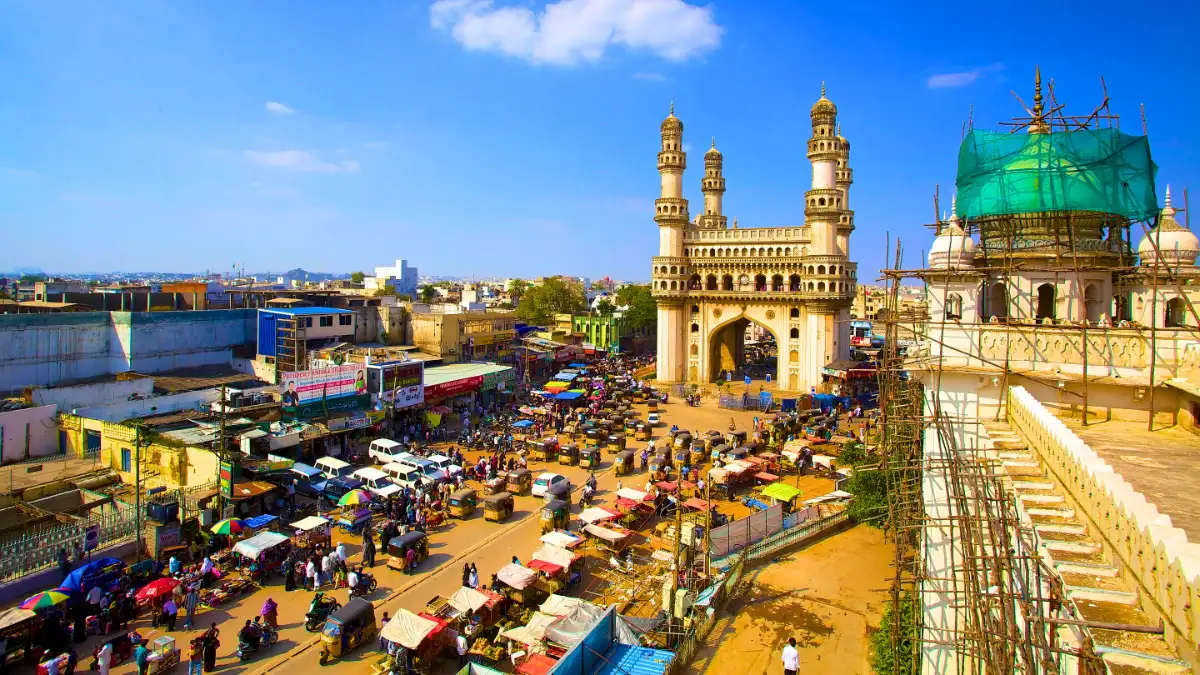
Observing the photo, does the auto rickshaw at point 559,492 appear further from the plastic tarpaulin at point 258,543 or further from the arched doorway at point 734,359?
the arched doorway at point 734,359

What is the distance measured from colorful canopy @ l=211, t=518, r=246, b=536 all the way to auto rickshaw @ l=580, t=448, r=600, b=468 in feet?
37.8

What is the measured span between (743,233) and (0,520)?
36043mm

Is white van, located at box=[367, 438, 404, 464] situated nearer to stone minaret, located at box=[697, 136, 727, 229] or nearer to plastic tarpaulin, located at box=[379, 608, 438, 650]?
plastic tarpaulin, located at box=[379, 608, 438, 650]

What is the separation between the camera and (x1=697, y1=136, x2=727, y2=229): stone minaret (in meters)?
49.2

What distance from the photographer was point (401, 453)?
72.2 ft

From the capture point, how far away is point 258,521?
15.6 meters

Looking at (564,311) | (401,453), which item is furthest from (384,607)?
(564,311)

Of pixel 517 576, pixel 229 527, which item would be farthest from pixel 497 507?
pixel 229 527

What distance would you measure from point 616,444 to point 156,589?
1693 centimetres

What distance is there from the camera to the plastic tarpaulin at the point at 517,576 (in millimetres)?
13023

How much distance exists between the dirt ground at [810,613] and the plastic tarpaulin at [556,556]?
3.33 metres

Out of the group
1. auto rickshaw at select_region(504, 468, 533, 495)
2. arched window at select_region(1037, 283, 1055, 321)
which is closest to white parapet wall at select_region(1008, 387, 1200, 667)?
arched window at select_region(1037, 283, 1055, 321)

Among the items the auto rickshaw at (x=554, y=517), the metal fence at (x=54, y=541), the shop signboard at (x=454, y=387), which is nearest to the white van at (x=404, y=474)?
the auto rickshaw at (x=554, y=517)

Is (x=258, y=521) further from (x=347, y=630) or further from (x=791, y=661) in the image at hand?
(x=791, y=661)
